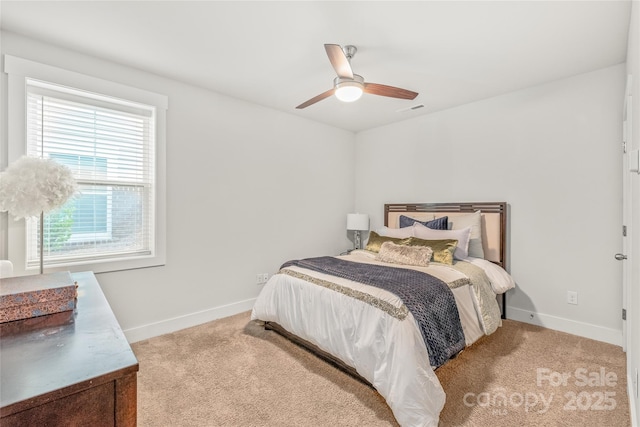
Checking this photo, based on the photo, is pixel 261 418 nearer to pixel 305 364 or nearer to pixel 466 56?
pixel 305 364

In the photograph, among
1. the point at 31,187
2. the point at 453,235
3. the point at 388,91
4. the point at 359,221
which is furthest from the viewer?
the point at 359,221

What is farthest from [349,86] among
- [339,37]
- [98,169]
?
[98,169]

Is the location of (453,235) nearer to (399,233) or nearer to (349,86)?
(399,233)

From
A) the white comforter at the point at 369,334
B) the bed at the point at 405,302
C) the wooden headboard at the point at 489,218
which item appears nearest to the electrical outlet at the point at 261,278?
the bed at the point at 405,302

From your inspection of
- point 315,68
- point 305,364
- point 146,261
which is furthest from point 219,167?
point 305,364

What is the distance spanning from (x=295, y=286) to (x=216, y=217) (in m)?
1.36

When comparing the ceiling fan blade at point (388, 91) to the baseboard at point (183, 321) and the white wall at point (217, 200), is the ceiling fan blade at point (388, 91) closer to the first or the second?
the white wall at point (217, 200)

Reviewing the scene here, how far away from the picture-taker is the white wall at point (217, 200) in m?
2.86

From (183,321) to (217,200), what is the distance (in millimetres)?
1330

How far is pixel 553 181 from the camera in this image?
10.3 feet

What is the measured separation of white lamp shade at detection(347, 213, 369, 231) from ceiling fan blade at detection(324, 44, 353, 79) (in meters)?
2.68

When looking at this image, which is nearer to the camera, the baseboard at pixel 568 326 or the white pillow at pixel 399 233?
the baseboard at pixel 568 326

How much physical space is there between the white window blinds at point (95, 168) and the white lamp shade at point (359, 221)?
2.76m

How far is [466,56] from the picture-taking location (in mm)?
2605
